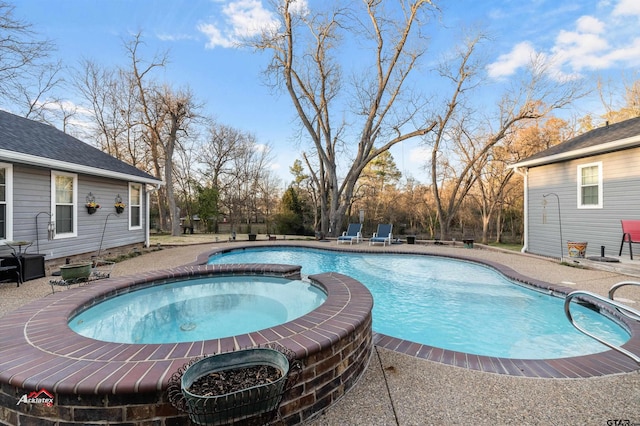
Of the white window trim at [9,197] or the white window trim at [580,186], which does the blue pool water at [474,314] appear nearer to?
the white window trim at [580,186]

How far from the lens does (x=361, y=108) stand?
51.9 feet

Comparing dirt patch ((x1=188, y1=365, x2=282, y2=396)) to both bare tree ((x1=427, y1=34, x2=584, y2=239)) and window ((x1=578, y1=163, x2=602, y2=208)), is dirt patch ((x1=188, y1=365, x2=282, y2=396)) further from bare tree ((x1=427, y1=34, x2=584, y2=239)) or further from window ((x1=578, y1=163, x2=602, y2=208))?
bare tree ((x1=427, y1=34, x2=584, y2=239))

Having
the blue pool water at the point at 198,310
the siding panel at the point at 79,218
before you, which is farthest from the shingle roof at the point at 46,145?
the blue pool water at the point at 198,310

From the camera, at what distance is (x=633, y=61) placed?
12539 millimetres

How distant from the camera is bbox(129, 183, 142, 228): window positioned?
1024cm

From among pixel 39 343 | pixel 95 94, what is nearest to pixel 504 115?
pixel 39 343

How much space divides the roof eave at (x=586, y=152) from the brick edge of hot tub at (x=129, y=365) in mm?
8470

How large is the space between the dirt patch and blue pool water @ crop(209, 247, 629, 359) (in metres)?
2.98

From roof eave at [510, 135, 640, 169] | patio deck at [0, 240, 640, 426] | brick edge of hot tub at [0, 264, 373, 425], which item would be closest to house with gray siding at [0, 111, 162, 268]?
brick edge of hot tub at [0, 264, 373, 425]

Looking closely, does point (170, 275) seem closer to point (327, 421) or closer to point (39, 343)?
point (39, 343)

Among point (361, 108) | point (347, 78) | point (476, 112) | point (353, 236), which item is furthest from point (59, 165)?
point (476, 112)

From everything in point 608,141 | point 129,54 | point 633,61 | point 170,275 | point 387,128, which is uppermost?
point 129,54

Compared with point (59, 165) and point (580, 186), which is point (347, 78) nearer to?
point (580, 186)

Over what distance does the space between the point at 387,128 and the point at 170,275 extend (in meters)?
13.3
